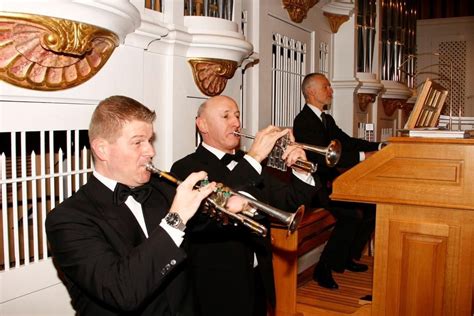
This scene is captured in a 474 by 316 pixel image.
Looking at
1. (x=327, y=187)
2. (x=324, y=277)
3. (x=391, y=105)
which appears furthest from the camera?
(x=391, y=105)

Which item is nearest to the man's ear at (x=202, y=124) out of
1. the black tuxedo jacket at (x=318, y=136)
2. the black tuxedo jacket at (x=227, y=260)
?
the black tuxedo jacket at (x=227, y=260)

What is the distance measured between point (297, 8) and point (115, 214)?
384cm

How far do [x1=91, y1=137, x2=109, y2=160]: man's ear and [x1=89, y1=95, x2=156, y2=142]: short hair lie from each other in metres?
0.02

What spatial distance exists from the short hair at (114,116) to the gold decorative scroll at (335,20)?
15.0ft

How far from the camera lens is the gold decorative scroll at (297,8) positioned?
16.1ft

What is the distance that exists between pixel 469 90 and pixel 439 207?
278 inches

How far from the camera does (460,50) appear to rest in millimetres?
9000

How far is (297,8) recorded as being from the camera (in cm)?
507

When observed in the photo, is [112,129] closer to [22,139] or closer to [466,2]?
[22,139]

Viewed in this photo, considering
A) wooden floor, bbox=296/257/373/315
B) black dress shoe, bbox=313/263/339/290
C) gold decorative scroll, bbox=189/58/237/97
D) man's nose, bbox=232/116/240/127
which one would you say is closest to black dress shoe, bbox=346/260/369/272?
wooden floor, bbox=296/257/373/315

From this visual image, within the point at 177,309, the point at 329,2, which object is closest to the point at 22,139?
the point at 177,309

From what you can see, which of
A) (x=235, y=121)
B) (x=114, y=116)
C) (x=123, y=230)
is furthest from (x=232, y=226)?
(x=114, y=116)

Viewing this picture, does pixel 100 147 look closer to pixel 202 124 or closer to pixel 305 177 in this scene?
pixel 202 124

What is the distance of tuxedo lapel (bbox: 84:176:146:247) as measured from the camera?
70.6 inches
